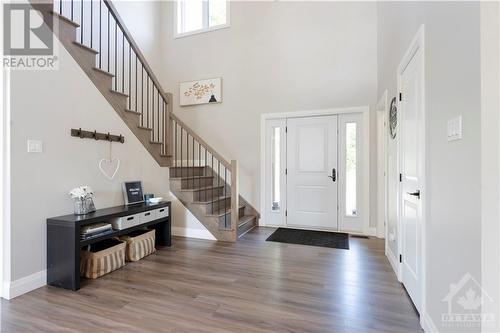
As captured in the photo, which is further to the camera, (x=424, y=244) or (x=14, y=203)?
(x=14, y=203)

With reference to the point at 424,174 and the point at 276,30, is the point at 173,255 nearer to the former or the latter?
the point at 424,174

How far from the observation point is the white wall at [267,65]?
3.92m

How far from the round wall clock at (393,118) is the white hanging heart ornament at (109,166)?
3132 millimetres

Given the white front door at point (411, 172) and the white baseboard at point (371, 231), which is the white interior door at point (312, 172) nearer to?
the white baseboard at point (371, 231)

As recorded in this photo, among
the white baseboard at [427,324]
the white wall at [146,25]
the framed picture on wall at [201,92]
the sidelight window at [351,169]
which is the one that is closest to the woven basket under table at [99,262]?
the white baseboard at [427,324]

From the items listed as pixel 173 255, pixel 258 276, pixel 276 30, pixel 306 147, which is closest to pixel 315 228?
pixel 306 147

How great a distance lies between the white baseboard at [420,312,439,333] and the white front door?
149 mm

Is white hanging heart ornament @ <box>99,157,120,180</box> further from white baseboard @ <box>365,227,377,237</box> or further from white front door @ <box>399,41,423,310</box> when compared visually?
white baseboard @ <box>365,227,377,237</box>

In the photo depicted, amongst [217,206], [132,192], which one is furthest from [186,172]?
[132,192]

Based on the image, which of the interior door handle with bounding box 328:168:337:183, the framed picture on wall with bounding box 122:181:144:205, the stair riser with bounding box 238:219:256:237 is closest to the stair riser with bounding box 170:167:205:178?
the framed picture on wall with bounding box 122:181:144:205

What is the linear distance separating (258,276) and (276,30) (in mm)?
3914

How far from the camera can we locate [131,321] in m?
1.73

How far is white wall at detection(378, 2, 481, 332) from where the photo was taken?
1.13 m

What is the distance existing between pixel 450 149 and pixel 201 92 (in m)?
4.17
